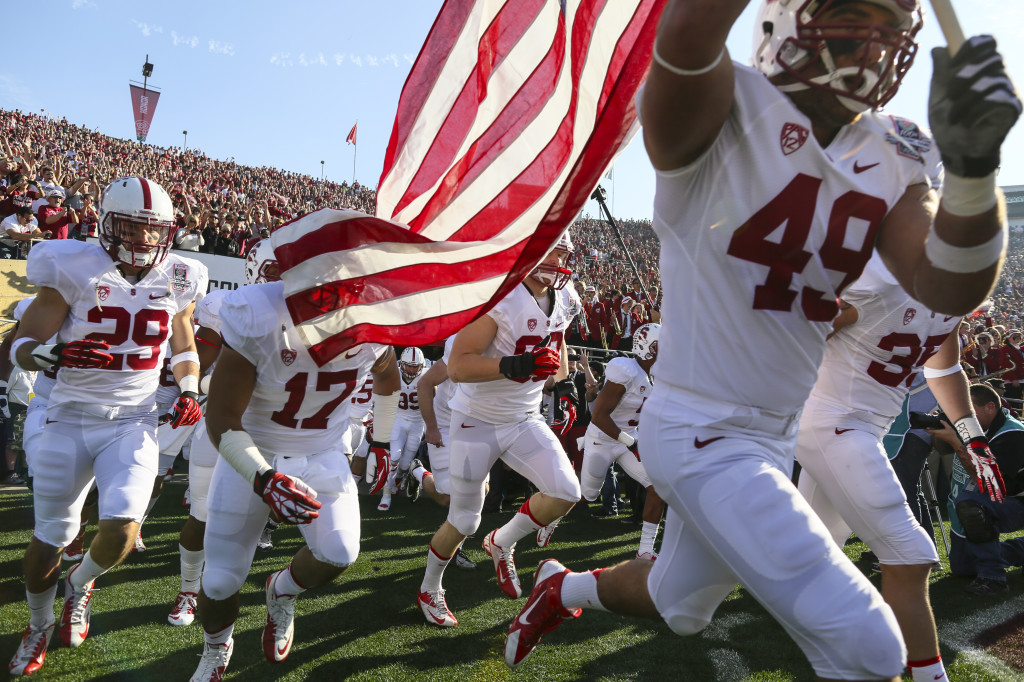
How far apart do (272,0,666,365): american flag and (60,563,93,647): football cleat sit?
2066 mm

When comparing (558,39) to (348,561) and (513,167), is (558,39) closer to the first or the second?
(513,167)

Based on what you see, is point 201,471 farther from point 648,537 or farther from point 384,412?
point 648,537

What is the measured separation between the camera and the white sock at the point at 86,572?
13.0 feet

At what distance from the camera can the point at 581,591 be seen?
2.79m

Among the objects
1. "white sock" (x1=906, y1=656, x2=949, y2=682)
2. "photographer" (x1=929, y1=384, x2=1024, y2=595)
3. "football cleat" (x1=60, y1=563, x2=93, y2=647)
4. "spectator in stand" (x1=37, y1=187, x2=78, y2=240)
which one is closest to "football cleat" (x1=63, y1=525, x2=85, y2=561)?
"football cleat" (x1=60, y1=563, x2=93, y2=647)

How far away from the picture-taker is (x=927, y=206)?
2.10 metres

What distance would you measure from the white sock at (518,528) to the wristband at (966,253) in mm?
3364

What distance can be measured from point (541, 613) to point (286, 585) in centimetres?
128

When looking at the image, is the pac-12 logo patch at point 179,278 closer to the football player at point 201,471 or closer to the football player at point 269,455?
the football player at point 201,471

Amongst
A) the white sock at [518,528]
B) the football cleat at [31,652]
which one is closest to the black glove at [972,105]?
the white sock at [518,528]

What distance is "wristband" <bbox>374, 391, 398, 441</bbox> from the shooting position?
4.32m

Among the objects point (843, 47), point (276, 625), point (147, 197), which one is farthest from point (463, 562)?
point (843, 47)

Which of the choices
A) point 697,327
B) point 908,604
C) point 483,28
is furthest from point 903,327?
point 483,28

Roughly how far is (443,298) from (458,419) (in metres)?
1.59
